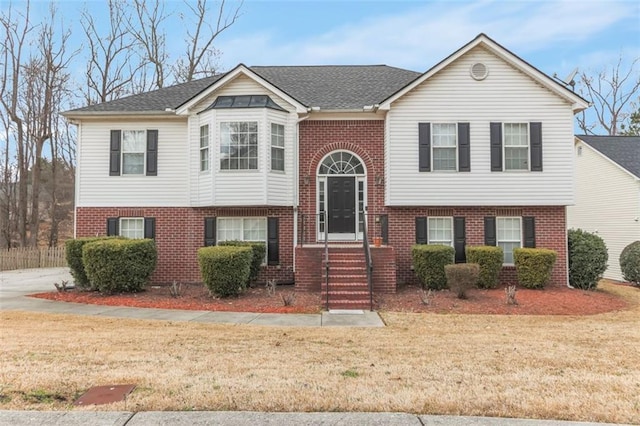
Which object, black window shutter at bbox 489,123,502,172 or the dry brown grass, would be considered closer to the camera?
the dry brown grass

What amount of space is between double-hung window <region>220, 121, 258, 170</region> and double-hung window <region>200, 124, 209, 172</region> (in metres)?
0.66

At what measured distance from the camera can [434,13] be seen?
12.6 metres

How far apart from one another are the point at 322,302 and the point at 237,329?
118 inches

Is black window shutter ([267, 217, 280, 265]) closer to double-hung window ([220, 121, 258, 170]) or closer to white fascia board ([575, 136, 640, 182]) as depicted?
double-hung window ([220, 121, 258, 170])

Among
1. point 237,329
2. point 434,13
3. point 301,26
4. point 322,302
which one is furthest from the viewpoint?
point 301,26

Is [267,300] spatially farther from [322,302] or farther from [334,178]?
[334,178]

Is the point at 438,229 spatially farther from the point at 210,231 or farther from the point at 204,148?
the point at 204,148

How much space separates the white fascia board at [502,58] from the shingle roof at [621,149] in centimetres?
749

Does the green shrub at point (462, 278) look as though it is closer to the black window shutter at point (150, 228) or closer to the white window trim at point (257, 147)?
the white window trim at point (257, 147)

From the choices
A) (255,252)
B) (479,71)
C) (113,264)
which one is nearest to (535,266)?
(479,71)

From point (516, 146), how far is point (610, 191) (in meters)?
8.99

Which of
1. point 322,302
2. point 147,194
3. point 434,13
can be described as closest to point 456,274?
point 322,302

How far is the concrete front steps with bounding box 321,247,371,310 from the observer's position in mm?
9930

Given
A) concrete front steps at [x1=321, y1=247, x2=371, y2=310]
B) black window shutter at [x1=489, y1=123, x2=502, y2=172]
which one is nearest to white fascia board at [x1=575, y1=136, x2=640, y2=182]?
black window shutter at [x1=489, y1=123, x2=502, y2=172]
